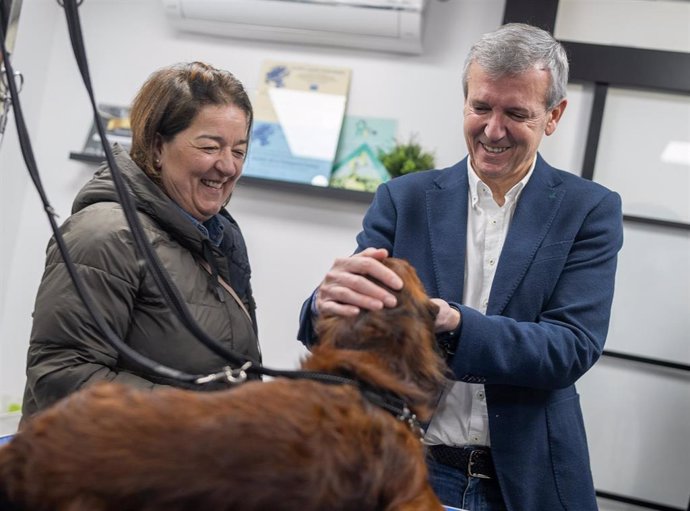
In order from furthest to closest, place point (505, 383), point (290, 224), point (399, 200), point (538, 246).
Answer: point (290, 224), point (399, 200), point (538, 246), point (505, 383)

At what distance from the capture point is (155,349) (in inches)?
71.5

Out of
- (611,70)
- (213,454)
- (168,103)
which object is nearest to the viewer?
(213,454)

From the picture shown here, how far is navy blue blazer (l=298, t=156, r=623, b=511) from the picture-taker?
5.45 ft

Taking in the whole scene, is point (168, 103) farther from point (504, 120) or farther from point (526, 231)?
point (526, 231)

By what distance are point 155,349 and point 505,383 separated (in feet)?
2.51

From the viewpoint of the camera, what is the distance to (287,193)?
406cm

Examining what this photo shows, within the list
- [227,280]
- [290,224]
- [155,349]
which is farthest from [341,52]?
[155,349]

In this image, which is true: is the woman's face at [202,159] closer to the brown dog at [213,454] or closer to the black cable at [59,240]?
the black cable at [59,240]

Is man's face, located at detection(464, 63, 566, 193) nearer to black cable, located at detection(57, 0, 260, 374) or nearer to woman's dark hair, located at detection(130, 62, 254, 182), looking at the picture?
woman's dark hair, located at detection(130, 62, 254, 182)

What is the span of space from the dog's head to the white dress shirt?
34cm

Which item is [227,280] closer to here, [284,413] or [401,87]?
[284,413]

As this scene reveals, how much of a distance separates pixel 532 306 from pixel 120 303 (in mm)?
903

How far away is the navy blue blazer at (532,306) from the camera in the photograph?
1.66 meters

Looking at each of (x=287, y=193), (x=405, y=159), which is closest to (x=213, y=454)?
(x=405, y=159)
